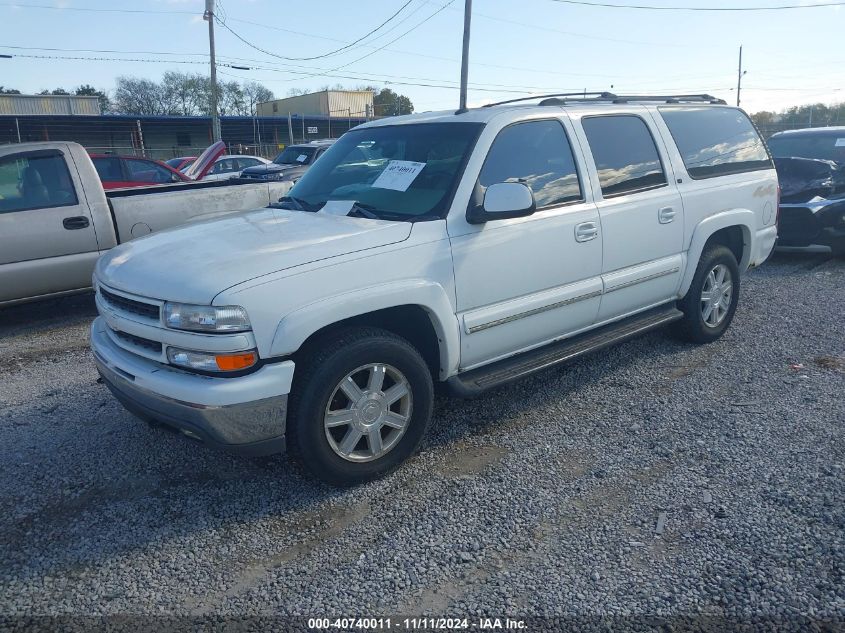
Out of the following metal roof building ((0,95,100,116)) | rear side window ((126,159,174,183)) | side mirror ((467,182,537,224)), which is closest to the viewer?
side mirror ((467,182,537,224))

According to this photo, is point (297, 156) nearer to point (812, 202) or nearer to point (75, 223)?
point (75, 223)

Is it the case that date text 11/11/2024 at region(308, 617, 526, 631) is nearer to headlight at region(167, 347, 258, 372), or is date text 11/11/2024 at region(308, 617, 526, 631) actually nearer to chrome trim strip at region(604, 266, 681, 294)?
headlight at region(167, 347, 258, 372)

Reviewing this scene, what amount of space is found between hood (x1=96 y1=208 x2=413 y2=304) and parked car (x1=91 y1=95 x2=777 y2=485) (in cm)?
1

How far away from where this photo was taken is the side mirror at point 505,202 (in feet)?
11.9

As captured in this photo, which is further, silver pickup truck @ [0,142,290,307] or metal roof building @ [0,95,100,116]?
metal roof building @ [0,95,100,116]

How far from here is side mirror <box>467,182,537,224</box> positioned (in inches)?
142

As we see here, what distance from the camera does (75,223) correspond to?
21.7 ft

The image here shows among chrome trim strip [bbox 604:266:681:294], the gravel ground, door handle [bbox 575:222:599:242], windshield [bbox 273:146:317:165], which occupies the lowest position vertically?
the gravel ground

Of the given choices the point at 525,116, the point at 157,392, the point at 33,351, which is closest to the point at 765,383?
the point at 525,116

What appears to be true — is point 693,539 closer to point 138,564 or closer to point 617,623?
point 617,623

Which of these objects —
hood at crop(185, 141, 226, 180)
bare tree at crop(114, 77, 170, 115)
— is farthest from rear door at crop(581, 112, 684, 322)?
bare tree at crop(114, 77, 170, 115)

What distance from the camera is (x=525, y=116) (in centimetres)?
416

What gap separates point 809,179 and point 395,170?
7287 millimetres

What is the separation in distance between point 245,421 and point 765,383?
3.71 metres
